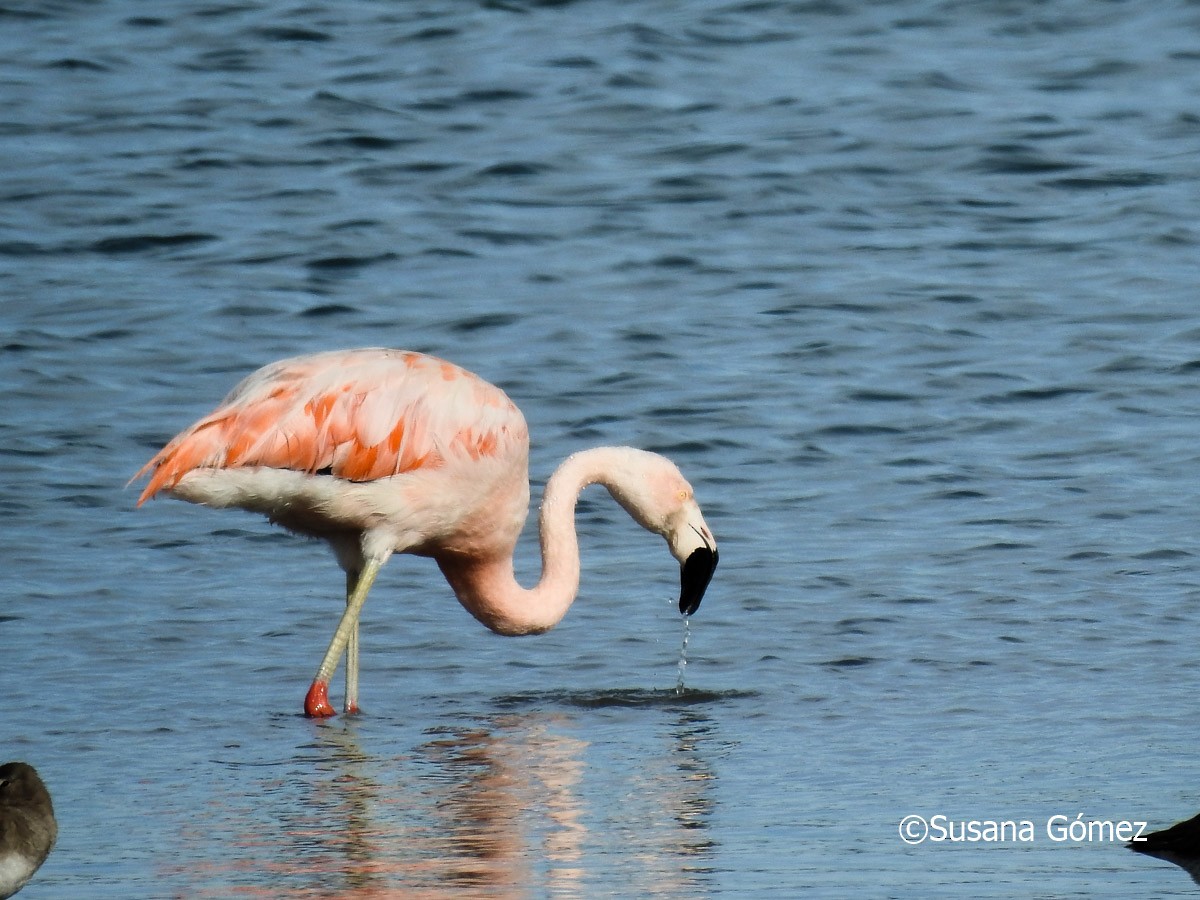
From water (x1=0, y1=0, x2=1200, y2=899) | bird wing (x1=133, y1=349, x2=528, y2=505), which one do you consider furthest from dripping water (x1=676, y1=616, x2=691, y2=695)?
bird wing (x1=133, y1=349, x2=528, y2=505)

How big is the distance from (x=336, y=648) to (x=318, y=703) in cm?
Result: 28

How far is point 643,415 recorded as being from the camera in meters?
11.9

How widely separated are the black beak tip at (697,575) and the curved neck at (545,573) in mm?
407

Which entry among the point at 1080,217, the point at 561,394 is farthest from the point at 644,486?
the point at 1080,217

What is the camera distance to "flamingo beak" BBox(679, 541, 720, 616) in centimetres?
823

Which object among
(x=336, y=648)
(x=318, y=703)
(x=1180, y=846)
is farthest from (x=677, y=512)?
(x=1180, y=846)

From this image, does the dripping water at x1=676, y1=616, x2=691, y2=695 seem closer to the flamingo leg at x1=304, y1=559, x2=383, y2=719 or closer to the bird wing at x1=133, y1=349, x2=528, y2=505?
the bird wing at x1=133, y1=349, x2=528, y2=505

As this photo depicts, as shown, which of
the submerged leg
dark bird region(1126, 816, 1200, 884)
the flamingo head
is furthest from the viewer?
the flamingo head

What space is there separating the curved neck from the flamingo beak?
41 cm

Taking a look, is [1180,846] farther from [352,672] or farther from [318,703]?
[352,672]

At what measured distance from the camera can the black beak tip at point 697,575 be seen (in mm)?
8227

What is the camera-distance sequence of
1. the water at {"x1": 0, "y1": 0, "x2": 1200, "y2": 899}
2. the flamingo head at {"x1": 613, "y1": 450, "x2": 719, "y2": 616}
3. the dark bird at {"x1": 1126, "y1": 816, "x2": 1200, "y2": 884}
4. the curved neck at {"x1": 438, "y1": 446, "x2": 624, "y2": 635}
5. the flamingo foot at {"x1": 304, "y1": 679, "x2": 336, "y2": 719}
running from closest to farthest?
the dark bird at {"x1": 1126, "y1": 816, "x2": 1200, "y2": 884} → the water at {"x1": 0, "y1": 0, "x2": 1200, "y2": 899} → the flamingo foot at {"x1": 304, "y1": 679, "x2": 336, "y2": 719} → the curved neck at {"x1": 438, "y1": 446, "x2": 624, "y2": 635} → the flamingo head at {"x1": 613, "y1": 450, "x2": 719, "y2": 616}

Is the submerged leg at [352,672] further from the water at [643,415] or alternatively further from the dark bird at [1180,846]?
the dark bird at [1180,846]

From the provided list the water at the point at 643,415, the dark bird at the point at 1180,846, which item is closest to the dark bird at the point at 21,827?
the water at the point at 643,415
